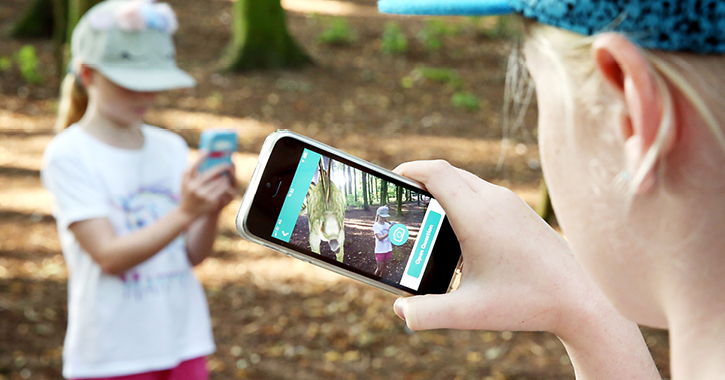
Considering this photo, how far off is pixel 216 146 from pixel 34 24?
900 centimetres

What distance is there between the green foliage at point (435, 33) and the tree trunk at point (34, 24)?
18.2ft

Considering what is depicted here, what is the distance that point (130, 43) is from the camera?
229 cm

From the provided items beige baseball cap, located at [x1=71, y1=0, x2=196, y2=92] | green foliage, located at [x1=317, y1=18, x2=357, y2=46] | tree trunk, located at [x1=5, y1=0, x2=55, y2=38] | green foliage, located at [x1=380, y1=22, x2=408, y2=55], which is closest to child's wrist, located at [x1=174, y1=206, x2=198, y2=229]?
beige baseball cap, located at [x1=71, y1=0, x2=196, y2=92]

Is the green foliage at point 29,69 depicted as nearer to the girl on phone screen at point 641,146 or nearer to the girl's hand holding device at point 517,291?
the girl's hand holding device at point 517,291

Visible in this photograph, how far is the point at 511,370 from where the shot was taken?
3.47m

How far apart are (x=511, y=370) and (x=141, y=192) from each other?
7.41 ft

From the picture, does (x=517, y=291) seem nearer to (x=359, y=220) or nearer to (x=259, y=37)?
(x=359, y=220)

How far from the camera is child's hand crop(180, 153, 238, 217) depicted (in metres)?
1.92

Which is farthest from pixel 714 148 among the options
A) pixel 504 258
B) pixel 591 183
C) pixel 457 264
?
pixel 457 264

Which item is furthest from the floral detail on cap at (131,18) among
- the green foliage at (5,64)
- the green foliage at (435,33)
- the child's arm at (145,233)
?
the green foliage at (435,33)

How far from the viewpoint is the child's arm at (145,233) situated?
1913 millimetres

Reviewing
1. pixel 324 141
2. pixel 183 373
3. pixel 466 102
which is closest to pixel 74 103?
pixel 183 373

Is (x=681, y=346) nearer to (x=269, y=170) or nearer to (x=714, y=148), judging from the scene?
(x=714, y=148)

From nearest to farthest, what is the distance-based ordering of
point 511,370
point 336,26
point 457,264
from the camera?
point 457,264 → point 511,370 → point 336,26
